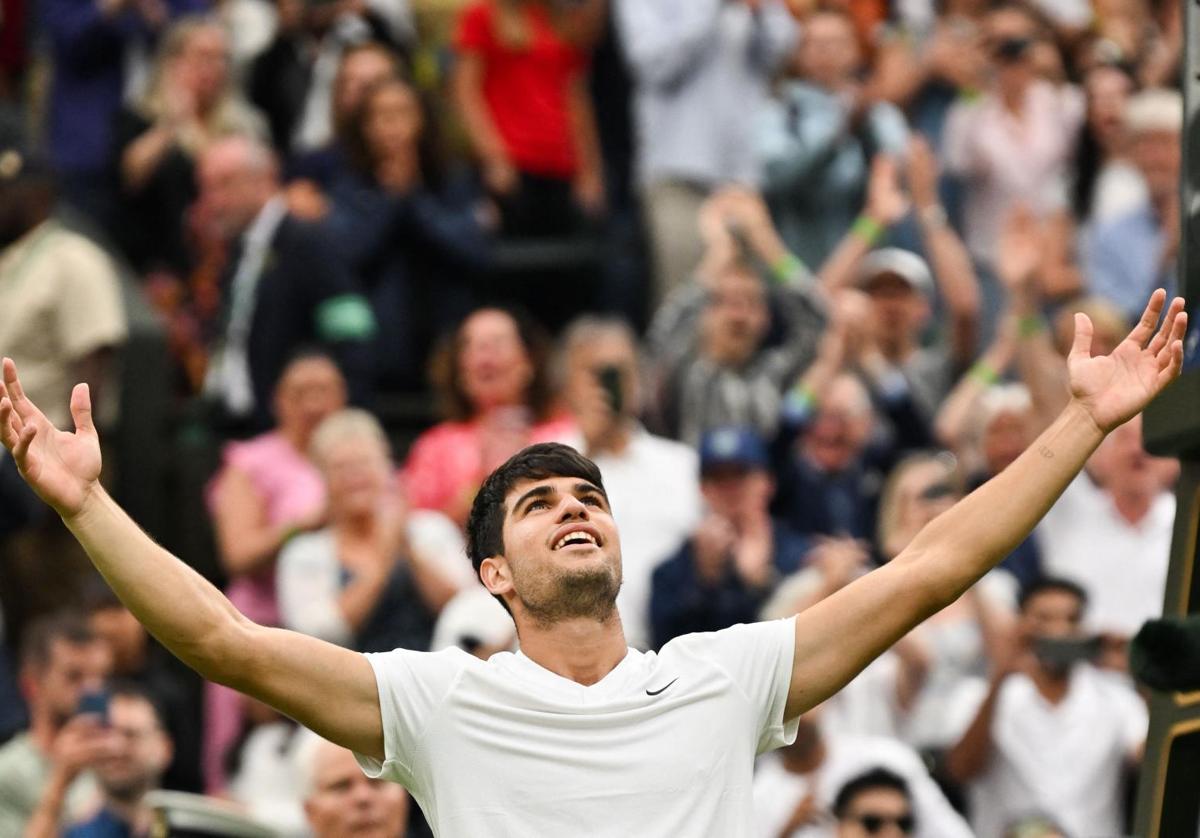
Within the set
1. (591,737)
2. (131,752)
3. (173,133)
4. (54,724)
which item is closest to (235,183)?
(173,133)

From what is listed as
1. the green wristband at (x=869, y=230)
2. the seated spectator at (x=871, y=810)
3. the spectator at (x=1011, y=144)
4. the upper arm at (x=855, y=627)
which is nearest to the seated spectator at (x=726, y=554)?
the seated spectator at (x=871, y=810)

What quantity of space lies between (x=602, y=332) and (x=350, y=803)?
3.17 meters

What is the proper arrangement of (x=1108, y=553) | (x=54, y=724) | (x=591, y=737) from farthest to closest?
(x=1108, y=553) → (x=54, y=724) → (x=591, y=737)

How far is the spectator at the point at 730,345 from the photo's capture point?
1050 cm

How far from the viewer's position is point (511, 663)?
503 cm

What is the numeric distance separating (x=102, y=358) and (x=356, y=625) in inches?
72.7

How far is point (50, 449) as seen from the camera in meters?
4.74

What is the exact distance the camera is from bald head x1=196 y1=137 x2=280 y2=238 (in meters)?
10.8

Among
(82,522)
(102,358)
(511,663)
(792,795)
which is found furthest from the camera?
(102,358)

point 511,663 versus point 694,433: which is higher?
point 694,433

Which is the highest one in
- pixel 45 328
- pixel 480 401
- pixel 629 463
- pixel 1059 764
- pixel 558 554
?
pixel 45 328

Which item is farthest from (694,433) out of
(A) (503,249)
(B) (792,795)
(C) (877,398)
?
(B) (792,795)

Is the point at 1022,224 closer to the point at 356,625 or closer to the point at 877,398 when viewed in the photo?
the point at 877,398

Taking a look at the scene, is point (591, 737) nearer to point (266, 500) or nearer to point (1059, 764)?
point (1059, 764)
